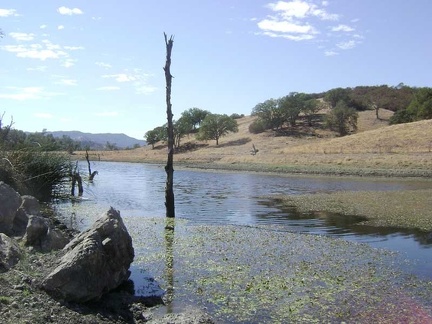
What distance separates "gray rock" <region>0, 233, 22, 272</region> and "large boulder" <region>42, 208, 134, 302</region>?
2.97ft

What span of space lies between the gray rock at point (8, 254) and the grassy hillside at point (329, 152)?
146ft

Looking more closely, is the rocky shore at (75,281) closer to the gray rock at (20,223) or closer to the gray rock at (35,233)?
the gray rock at (35,233)

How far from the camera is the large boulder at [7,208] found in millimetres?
10961

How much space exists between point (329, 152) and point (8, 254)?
64.8 m

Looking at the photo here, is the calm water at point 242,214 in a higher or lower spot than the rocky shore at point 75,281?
lower

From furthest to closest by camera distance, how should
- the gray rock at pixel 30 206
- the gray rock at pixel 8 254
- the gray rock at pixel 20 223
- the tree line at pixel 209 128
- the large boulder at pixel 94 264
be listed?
the tree line at pixel 209 128
the gray rock at pixel 30 206
the gray rock at pixel 20 223
the gray rock at pixel 8 254
the large boulder at pixel 94 264

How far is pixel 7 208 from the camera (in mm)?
11070

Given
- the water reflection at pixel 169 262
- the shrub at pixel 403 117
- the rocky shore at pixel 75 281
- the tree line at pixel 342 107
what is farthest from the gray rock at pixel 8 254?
the shrub at pixel 403 117

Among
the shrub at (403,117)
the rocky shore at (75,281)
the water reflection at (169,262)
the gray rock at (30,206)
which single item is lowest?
the water reflection at (169,262)

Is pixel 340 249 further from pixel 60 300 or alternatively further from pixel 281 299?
pixel 60 300

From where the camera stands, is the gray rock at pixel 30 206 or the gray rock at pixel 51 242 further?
the gray rock at pixel 30 206

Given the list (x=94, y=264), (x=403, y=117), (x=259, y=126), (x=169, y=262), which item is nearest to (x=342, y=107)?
(x=403, y=117)

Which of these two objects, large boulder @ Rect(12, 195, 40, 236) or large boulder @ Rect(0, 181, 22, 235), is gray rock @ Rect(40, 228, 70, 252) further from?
large boulder @ Rect(12, 195, 40, 236)

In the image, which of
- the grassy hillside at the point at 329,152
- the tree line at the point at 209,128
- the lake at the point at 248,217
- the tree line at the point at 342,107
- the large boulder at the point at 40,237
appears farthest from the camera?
the tree line at the point at 209,128
